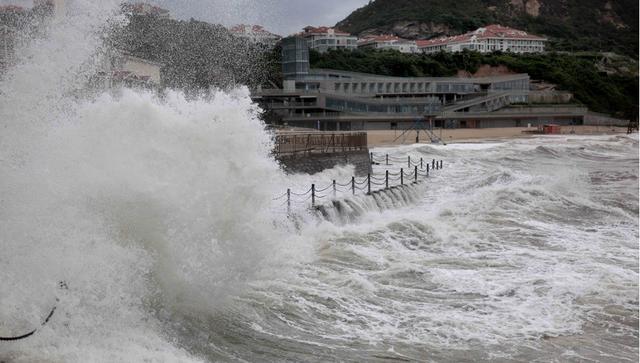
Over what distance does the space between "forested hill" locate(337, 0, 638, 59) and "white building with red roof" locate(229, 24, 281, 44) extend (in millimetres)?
78275

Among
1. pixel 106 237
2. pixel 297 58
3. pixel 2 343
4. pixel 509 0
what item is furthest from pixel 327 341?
pixel 509 0

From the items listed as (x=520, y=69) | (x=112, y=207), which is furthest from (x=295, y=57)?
(x=112, y=207)

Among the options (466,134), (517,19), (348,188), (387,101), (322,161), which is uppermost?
(517,19)

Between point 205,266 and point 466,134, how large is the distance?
5316 centimetres

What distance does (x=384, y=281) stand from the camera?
11531 mm

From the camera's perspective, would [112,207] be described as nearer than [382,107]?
Yes

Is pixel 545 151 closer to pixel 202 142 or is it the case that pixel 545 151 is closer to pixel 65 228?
pixel 202 142

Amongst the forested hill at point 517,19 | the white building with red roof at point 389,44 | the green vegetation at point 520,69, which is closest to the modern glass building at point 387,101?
the green vegetation at point 520,69

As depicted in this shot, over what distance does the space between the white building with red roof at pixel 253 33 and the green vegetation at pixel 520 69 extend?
332 inches

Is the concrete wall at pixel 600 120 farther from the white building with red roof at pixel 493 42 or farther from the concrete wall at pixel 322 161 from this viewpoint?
the concrete wall at pixel 322 161

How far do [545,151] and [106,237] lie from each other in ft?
130

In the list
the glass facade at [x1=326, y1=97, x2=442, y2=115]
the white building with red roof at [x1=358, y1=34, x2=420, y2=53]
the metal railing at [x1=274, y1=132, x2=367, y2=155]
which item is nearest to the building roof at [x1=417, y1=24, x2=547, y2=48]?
the white building with red roof at [x1=358, y1=34, x2=420, y2=53]

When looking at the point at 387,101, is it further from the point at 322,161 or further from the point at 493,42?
the point at 493,42

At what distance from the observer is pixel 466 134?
199 ft
